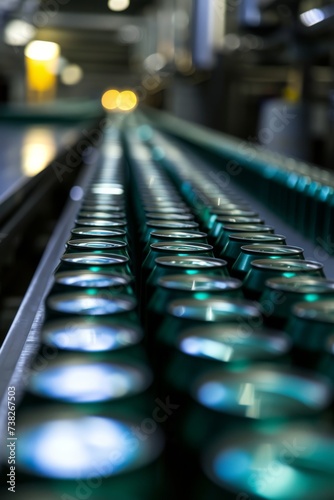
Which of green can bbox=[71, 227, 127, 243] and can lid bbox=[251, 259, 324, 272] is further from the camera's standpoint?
green can bbox=[71, 227, 127, 243]

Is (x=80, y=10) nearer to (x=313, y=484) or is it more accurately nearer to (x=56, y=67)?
(x=56, y=67)

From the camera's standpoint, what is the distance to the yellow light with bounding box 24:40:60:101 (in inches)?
879

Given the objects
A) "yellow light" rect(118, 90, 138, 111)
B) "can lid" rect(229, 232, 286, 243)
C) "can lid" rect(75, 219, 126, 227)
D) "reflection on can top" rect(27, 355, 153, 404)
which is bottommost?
"yellow light" rect(118, 90, 138, 111)

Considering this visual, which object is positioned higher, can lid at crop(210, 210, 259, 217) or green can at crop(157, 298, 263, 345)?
green can at crop(157, 298, 263, 345)

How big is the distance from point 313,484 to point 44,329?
10.6 inches

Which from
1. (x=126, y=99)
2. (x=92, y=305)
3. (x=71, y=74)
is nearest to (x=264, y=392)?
(x=92, y=305)

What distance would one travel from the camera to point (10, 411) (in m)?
0.52

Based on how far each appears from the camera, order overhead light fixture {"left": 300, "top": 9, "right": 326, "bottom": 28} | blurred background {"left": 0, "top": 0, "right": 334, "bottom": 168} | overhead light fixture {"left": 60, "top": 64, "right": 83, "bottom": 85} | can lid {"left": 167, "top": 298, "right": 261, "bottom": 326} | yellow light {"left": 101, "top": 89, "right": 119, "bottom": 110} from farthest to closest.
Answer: overhead light fixture {"left": 60, "top": 64, "right": 83, "bottom": 85} < yellow light {"left": 101, "top": 89, "right": 119, "bottom": 110} < blurred background {"left": 0, "top": 0, "right": 334, "bottom": 168} < overhead light fixture {"left": 300, "top": 9, "right": 326, "bottom": 28} < can lid {"left": 167, "top": 298, "right": 261, "bottom": 326}

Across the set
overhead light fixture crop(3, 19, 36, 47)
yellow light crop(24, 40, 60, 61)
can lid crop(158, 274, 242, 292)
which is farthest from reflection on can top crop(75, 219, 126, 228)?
yellow light crop(24, 40, 60, 61)

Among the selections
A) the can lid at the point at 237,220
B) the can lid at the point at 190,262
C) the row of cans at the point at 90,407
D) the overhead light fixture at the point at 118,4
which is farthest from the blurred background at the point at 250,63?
the row of cans at the point at 90,407

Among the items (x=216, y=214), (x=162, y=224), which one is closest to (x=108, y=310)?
(x=162, y=224)

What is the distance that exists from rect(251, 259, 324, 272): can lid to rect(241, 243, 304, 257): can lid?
0.03 metres

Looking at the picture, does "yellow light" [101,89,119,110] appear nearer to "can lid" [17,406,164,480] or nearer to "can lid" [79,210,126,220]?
"can lid" [79,210,126,220]

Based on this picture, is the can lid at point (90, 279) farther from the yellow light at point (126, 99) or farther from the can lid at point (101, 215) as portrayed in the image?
the yellow light at point (126, 99)
